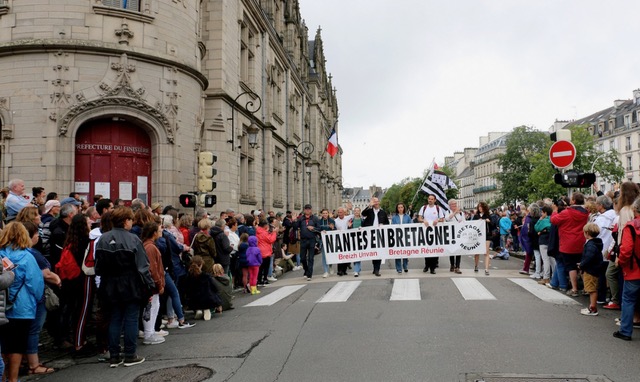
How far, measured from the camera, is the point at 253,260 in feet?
38.4

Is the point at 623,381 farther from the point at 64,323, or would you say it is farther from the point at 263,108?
the point at 263,108

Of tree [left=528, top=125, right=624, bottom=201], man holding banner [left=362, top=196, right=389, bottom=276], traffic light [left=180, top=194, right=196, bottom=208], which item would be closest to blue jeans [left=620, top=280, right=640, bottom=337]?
man holding banner [left=362, top=196, right=389, bottom=276]

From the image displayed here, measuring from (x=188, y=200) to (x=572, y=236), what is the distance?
34.4 ft

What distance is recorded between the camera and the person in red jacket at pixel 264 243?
13219 millimetres

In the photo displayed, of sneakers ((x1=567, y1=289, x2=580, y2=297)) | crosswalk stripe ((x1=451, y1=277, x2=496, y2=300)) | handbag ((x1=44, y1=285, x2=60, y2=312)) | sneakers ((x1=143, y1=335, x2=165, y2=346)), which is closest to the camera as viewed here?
handbag ((x1=44, y1=285, x2=60, y2=312))

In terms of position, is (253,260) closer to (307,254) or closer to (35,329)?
(307,254)

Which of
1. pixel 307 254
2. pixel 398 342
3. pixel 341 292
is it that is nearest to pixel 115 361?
pixel 398 342

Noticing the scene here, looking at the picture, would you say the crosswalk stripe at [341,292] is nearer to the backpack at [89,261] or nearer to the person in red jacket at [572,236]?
the person in red jacket at [572,236]

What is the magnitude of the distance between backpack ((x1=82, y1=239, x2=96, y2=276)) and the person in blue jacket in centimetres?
123

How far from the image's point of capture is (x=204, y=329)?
7.92 metres

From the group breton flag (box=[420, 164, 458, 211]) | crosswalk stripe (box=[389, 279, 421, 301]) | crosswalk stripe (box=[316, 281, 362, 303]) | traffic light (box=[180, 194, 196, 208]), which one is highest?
breton flag (box=[420, 164, 458, 211])

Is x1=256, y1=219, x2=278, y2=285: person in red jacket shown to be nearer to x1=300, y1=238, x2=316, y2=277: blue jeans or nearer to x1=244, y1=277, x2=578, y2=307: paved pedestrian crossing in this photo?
x1=300, y1=238, x2=316, y2=277: blue jeans

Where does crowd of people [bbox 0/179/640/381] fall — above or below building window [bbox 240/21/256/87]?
→ below

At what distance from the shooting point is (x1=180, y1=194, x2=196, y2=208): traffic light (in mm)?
15617
